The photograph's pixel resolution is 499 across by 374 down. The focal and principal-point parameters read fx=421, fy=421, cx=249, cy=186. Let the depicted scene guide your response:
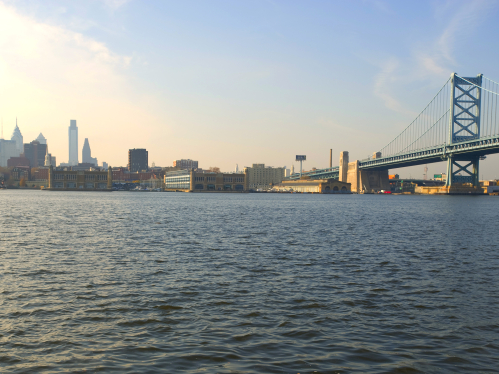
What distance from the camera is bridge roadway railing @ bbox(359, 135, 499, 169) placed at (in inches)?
4107

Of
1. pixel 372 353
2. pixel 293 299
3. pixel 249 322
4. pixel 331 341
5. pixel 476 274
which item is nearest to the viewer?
pixel 372 353

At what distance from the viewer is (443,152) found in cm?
12200

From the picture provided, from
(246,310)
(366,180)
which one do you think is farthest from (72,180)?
(246,310)

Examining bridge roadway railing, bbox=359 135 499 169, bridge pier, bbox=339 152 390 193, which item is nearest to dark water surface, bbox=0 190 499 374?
bridge roadway railing, bbox=359 135 499 169

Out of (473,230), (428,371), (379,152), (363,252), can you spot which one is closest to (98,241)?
(363,252)

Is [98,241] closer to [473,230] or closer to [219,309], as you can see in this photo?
[219,309]

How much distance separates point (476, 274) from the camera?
53.4 feet

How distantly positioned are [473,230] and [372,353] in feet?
98.9

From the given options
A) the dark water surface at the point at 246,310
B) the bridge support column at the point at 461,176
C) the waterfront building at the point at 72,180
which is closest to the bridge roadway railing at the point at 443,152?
the bridge support column at the point at 461,176

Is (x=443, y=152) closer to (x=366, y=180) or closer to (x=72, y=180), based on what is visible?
(x=366, y=180)

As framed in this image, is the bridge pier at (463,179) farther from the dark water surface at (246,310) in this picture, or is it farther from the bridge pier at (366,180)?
the dark water surface at (246,310)

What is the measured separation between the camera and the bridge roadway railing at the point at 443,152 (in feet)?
342

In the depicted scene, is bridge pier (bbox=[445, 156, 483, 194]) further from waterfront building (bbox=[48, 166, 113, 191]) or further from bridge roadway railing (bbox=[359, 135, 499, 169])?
waterfront building (bbox=[48, 166, 113, 191])

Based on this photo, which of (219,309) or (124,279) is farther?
(124,279)
